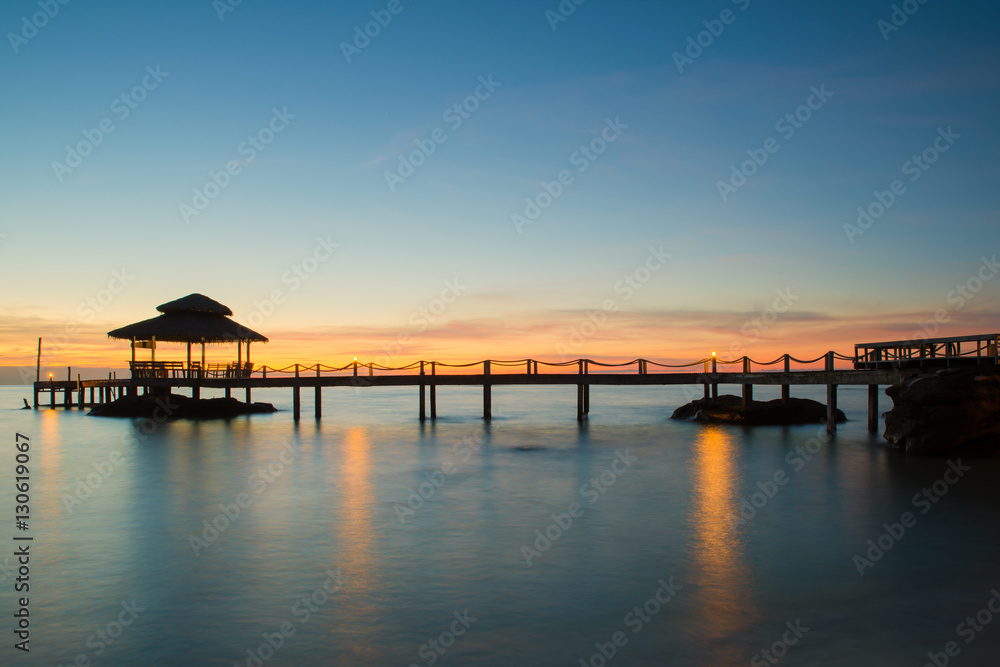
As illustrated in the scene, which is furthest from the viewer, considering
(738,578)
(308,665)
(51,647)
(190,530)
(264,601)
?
(190,530)

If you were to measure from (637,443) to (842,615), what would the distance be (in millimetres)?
16166

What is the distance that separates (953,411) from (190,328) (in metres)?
29.5

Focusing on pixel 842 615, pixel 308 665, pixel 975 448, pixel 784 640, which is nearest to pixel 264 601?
pixel 308 665

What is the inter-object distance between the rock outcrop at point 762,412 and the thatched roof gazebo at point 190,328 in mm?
21812

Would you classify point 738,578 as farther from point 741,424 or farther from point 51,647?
point 741,424

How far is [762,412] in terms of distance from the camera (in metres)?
27.3

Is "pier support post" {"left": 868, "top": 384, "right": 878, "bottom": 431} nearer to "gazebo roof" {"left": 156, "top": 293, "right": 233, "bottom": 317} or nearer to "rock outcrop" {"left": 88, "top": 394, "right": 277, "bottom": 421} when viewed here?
"rock outcrop" {"left": 88, "top": 394, "right": 277, "bottom": 421}

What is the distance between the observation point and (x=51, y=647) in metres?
6.48

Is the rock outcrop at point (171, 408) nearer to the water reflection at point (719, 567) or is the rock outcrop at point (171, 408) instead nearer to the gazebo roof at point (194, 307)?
the gazebo roof at point (194, 307)

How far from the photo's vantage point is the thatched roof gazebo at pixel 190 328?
31169 millimetres

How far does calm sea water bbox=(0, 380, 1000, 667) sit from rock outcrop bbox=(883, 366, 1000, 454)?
102cm

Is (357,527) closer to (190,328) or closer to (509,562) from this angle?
(509,562)

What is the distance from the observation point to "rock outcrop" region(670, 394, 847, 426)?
27.3m

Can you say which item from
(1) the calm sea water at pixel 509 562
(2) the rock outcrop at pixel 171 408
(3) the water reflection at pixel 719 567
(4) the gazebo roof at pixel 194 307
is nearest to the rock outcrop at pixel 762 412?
(1) the calm sea water at pixel 509 562
